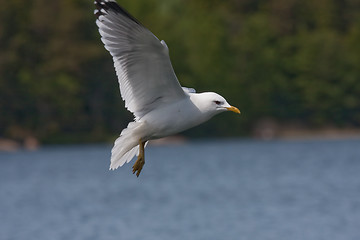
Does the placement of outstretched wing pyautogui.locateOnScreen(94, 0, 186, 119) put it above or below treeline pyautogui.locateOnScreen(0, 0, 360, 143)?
above

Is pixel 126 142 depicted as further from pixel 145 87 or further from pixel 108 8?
pixel 108 8

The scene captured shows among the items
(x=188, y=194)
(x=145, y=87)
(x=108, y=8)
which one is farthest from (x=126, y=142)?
(x=188, y=194)

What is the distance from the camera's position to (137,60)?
289 inches

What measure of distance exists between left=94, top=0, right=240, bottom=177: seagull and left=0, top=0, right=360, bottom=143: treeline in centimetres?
3526

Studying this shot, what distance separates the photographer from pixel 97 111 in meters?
44.3

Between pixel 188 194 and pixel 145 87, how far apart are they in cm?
1890

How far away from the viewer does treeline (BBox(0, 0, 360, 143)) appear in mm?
43531

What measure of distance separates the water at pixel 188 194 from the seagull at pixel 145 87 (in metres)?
10.2

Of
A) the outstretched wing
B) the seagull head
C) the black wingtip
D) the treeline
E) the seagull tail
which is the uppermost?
the black wingtip

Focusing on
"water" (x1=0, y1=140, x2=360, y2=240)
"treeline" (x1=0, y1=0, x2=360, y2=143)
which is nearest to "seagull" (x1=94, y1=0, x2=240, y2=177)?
"water" (x1=0, y1=140, x2=360, y2=240)

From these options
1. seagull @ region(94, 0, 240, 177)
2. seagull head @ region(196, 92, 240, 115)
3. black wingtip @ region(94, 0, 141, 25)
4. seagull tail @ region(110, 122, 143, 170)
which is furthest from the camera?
seagull tail @ region(110, 122, 143, 170)

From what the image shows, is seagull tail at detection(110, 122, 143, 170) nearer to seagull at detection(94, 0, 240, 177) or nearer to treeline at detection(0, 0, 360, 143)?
seagull at detection(94, 0, 240, 177)

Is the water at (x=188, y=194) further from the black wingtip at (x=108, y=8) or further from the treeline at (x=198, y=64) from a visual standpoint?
the black wingtip at (x=108, y=8)

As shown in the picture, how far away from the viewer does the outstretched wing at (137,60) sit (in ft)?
23.3
